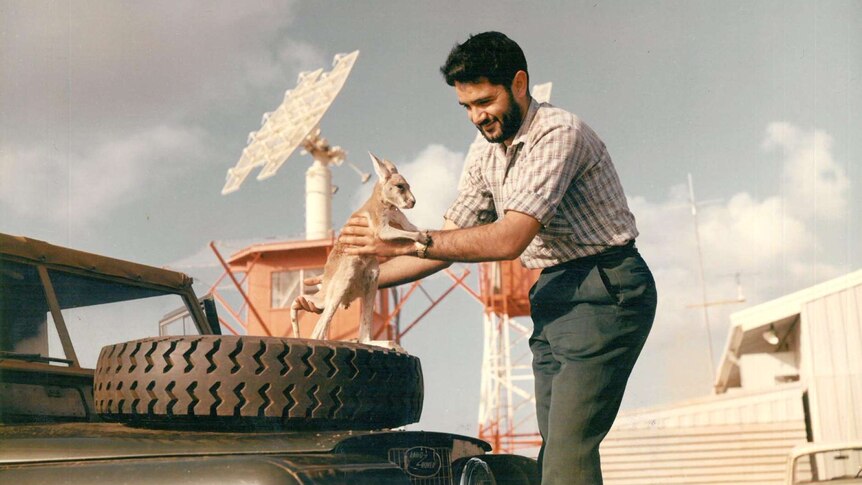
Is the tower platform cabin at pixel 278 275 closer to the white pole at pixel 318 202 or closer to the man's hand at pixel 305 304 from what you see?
the white pole at pixel 318 202

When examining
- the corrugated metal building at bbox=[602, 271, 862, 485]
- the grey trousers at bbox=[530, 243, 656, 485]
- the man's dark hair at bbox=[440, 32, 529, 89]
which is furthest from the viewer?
the corrugated metal building at bbox=[602, 271, 862, 485]

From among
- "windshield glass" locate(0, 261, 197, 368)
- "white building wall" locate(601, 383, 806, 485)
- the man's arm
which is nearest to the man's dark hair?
the man's arm

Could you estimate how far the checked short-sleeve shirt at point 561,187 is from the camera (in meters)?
2.22

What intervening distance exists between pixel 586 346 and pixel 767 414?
15.2 metres

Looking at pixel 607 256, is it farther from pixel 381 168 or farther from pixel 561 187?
pixel 381 168

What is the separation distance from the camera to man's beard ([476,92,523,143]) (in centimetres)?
233

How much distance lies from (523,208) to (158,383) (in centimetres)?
100

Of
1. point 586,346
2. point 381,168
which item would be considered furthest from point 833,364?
point 586,346

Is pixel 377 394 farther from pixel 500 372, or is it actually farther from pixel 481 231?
pixel 500 372

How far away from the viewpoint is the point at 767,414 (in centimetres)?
1603

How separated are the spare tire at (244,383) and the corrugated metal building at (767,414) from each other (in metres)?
14.0

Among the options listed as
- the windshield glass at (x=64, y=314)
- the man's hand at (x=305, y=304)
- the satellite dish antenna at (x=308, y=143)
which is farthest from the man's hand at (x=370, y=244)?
the satellite dish antenna at (x=308, y=143)

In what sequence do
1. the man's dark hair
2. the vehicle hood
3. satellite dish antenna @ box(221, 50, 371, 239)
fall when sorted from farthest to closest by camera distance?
satellite dish antenna @ box(221, 50, 371, 239) < the man's dark hair < the vehicle hood

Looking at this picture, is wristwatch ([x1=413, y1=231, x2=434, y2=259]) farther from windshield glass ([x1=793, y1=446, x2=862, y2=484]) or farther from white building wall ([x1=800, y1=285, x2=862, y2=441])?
white building wall ([x1=800, y1=285, x2=862, y2=441])
